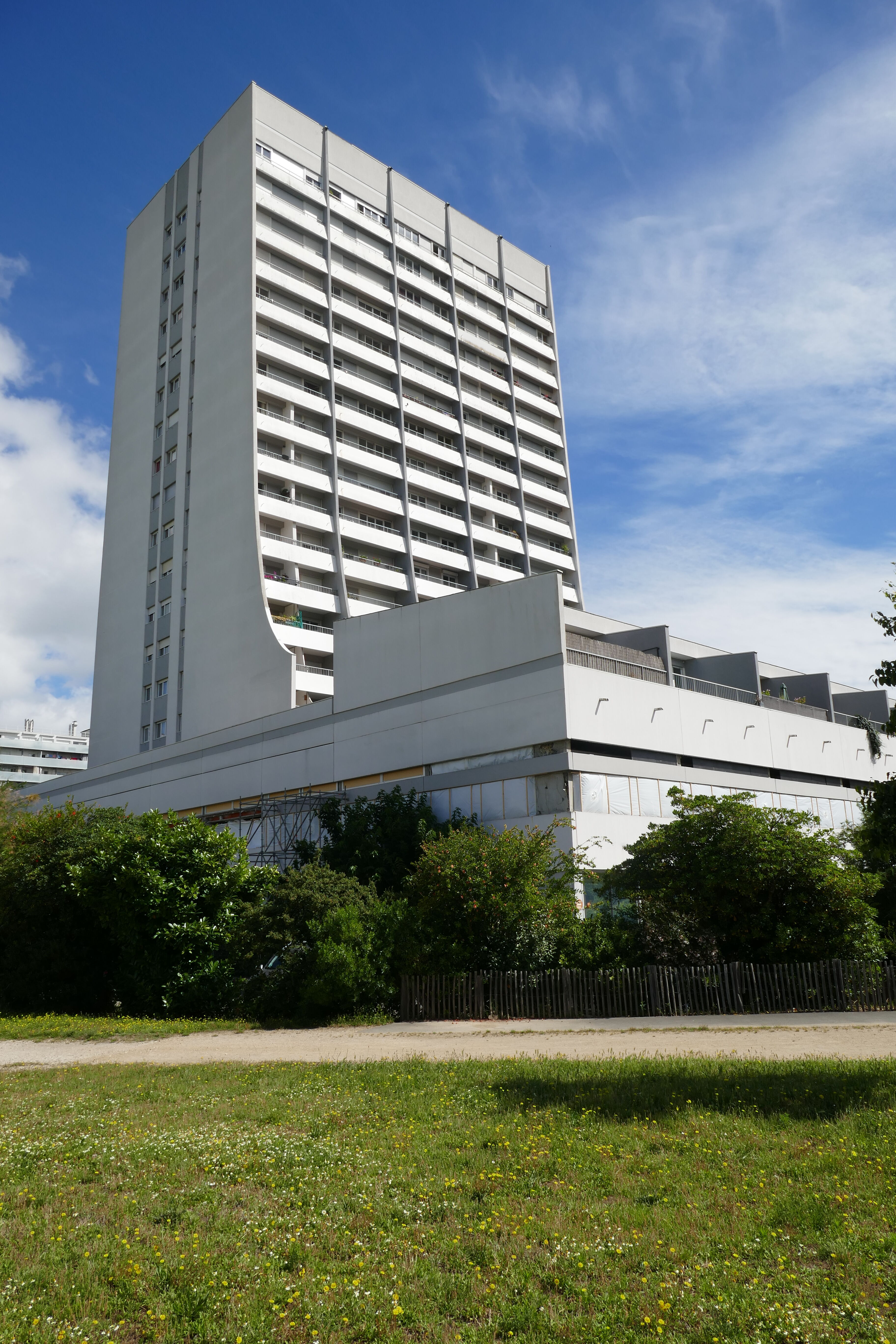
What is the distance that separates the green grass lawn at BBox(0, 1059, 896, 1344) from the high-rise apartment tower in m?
37.4

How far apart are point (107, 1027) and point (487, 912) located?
29.7 ft

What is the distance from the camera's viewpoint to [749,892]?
2025cm

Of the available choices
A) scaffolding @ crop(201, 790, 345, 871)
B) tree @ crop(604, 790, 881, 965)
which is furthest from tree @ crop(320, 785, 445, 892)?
tree @ crop(604, 790, 881, 965)

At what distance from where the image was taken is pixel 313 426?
58.9 meters

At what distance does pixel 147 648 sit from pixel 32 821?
31989 mm

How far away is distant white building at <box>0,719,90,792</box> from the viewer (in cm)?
12612

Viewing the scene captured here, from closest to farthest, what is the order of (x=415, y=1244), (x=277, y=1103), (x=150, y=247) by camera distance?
(x=415, y=1244)
(x=277, y=1103)
(x=150, y=247)

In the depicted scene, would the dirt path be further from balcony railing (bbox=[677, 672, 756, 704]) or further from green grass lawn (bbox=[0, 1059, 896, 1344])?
balcony railing (bbox=[677, 672, 756, 704])

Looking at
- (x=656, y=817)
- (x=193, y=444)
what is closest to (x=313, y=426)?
(x=193, y=444)

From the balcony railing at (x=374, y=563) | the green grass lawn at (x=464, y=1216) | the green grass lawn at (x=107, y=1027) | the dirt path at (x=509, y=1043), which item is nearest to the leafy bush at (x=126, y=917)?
the green grass lawn at (x=107, y=1027)

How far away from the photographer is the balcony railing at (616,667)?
3272 cm

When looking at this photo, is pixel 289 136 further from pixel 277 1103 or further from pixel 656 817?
pixel 277 1103

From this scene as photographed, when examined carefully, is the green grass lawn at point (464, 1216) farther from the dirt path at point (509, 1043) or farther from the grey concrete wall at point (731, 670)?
the grey concrete wall at point (731, 670)

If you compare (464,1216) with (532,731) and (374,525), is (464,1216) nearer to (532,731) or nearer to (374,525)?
(532,731)
